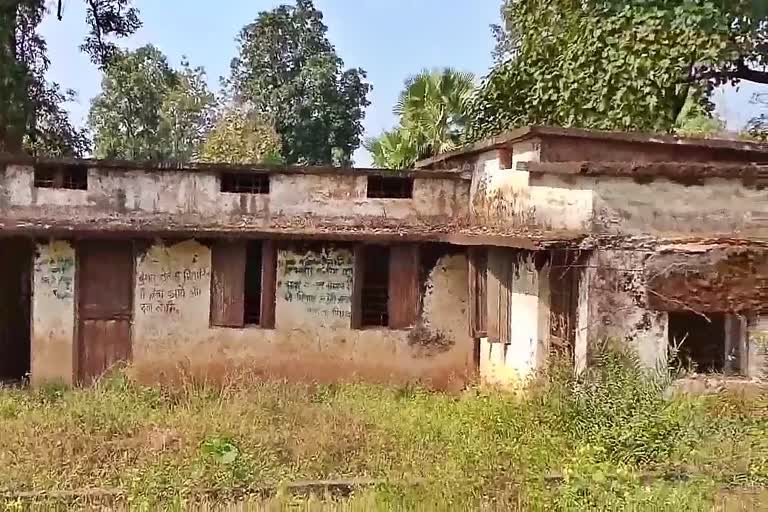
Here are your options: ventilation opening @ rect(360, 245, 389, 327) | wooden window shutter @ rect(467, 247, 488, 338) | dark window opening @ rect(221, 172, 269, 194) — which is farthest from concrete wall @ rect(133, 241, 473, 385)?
dark window opening @ rect(221, 172, 269, 194)

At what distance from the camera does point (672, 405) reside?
28.6 feet

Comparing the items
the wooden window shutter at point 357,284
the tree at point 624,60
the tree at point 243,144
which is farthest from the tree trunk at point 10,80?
the tree at point 243,144

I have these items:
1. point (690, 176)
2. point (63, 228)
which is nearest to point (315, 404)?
point (63, 228)

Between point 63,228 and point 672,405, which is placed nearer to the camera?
point 672,405

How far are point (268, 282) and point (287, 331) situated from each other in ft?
2.49

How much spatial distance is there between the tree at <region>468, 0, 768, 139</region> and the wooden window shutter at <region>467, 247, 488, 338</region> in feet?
14.6

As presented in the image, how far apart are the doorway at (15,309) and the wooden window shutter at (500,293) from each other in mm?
7268

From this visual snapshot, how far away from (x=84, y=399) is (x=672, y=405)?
22.7 feet

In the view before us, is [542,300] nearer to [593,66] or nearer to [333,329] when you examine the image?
[333,329]

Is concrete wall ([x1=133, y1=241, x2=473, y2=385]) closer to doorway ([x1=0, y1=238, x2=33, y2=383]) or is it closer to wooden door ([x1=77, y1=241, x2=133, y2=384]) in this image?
wooden door ([x1=77, y1=241, x2=133, y2=384])

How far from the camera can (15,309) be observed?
45.3 feet

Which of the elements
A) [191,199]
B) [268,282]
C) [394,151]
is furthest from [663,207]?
[394,151]

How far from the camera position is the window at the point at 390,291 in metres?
12.4

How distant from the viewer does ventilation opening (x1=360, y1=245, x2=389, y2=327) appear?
12602 mm
